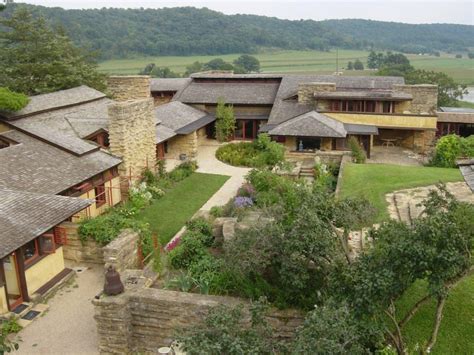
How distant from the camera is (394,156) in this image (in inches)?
1250

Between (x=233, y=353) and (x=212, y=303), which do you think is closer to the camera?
(x=233, y=353)

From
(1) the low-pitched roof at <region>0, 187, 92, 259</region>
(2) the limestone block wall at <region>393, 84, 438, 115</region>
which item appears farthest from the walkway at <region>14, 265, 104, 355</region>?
(2) the limestone block wall at <region>393, 84, 438, 115</region>

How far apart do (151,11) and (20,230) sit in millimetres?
119644

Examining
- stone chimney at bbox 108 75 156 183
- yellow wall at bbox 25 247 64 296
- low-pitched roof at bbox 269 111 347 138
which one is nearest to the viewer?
yellow wall at bbox 25 247 64 296

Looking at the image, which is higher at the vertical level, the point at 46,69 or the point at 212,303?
the point at 46,69

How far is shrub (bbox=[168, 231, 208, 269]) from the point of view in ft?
52.2

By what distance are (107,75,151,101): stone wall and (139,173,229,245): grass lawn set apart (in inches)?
309

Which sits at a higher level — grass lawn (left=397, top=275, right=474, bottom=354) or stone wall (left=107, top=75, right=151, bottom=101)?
stone wall (left=107, top=75, right=151, bottom=101)

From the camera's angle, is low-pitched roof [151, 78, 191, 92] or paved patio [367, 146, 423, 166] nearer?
paved patio [367, 146, 423, 166]

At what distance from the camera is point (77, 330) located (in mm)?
13758

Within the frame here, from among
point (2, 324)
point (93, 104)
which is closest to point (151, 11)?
point (93, 104)

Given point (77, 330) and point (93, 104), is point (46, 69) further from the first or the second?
point (77, 330)

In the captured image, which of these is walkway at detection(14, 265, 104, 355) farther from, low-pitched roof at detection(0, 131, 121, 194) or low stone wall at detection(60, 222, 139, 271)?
low-pitched roof at detection(0, 131, 121, 194)

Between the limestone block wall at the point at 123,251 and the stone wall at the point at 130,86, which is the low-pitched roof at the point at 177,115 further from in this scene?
the limestone block wall at the point at 123,251
